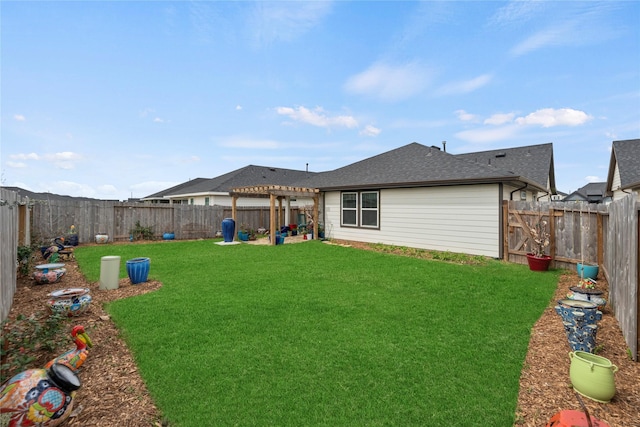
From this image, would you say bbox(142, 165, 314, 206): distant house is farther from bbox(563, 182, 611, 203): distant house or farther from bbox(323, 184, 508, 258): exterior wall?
bbox(563, 182, 611, 203): distant house

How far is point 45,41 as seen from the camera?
659 centimetres

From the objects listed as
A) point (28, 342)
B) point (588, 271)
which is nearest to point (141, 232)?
point (28, 342)

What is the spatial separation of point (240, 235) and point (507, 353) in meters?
12.3

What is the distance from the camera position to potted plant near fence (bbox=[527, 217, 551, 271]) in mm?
7652

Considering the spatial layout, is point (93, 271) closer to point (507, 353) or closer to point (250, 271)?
point (250, 271)

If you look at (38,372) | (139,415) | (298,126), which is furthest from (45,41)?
(298,126)

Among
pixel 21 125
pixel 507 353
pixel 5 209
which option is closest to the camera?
pixel 507 353

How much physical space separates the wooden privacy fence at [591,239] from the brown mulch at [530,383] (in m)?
0.51

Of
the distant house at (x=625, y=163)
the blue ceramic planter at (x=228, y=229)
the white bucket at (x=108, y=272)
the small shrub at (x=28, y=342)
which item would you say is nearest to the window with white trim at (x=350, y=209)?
the blue ceramic planter at (x=228, y=229)

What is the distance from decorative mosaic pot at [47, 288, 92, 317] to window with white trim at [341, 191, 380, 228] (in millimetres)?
9666

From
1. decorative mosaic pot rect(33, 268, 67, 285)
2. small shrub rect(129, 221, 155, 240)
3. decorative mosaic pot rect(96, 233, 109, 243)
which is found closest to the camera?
decorative mosaic pot rect(33, 268, 67, 285)

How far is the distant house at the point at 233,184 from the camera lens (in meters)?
20.7

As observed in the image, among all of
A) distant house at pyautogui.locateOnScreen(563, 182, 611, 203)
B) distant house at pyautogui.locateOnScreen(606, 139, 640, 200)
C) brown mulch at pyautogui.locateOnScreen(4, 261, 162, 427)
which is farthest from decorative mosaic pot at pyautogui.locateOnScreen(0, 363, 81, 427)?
distant house at pyautogui.locateOnScreen(563, 182, 611, 203)

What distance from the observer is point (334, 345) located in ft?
11.3
